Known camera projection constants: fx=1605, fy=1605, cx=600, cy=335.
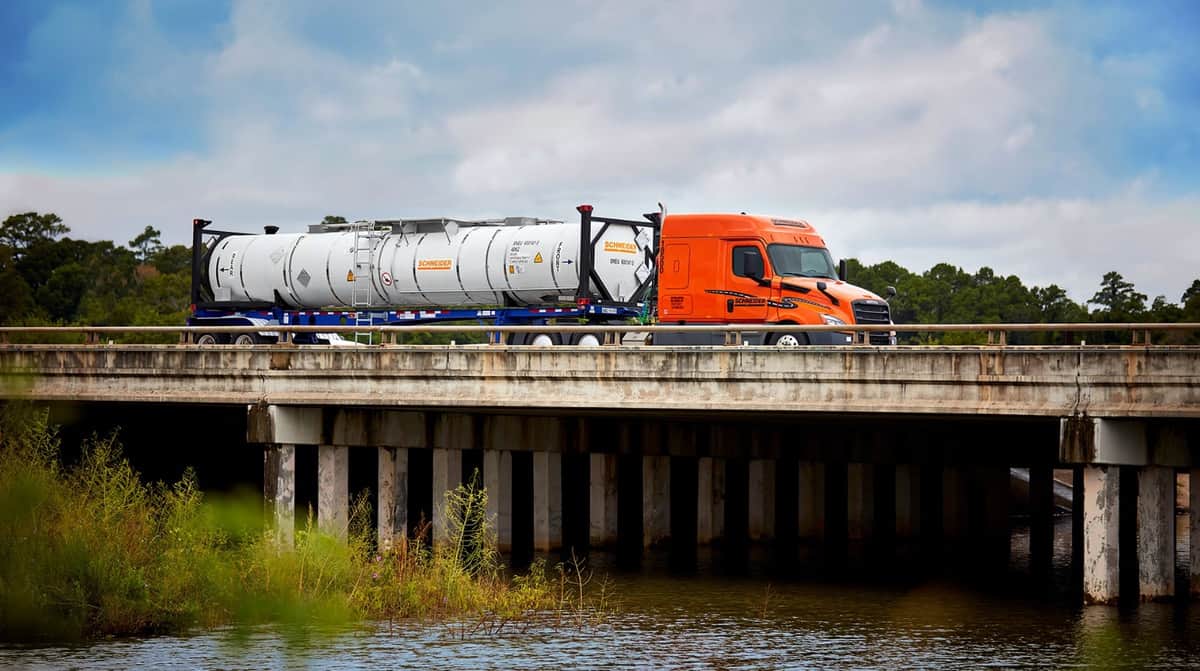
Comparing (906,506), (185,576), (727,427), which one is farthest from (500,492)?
(185,576)

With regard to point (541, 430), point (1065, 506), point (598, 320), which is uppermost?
point (598, 320)

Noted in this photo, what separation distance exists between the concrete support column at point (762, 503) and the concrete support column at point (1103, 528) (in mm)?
11504

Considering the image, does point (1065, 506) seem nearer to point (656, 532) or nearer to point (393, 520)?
point (656, 532)

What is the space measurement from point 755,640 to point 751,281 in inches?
426

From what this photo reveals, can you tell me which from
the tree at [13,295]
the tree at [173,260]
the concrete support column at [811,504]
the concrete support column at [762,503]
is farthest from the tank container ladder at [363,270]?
the tree at [173,260]

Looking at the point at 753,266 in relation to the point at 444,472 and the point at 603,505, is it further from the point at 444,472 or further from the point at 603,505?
the point at 444,472

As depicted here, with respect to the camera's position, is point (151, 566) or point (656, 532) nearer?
point (151, 566)

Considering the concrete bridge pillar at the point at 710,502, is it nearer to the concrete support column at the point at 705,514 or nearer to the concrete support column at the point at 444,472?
the concrete support column at the point at 705,514

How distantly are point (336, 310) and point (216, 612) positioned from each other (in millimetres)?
18607

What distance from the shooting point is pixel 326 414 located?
98.8ft

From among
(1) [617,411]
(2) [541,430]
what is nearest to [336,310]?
(2) [541,430]

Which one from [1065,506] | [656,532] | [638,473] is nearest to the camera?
[656,532]

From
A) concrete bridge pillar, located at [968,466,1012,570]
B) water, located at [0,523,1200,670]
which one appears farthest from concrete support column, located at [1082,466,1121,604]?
concrete bridge pillar, located at [968,466,1012,570]

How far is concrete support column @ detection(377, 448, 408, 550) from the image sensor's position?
3002cm
